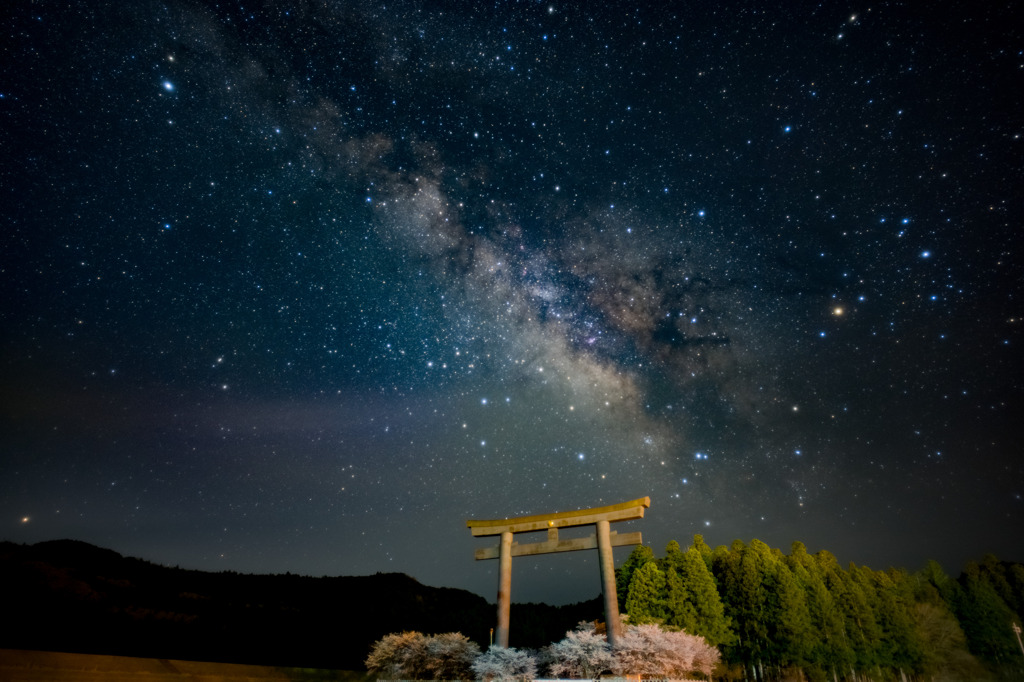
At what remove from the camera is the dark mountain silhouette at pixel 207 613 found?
56.0ft

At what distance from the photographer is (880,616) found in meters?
25.6

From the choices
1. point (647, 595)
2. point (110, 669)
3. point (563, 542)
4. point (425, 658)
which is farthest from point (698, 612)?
point (110, 669)

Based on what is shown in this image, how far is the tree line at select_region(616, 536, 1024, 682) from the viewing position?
22484 millimetres

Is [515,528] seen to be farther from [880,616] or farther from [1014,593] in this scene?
[1014,593]

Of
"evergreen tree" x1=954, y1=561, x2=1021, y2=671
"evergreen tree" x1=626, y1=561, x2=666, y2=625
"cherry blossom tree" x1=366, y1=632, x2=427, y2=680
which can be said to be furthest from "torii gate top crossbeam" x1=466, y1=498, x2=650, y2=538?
"evergreen tree" x1=954, y1=561, x2=1021, y2=671

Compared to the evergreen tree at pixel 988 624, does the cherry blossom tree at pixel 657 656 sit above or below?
below

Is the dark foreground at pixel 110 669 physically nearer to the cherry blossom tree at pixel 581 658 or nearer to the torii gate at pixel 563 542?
the torii gate at pixel 563 542

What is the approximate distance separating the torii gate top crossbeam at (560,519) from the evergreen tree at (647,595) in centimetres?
987

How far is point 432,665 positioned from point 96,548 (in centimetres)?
2319

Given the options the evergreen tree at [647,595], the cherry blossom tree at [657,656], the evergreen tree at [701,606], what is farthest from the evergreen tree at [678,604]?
the cherry blossom tree at [657,656]

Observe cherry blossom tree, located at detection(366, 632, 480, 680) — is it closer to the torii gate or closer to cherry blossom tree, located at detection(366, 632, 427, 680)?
cherry blossom tree, located at detection(366, 632, 427, 680)

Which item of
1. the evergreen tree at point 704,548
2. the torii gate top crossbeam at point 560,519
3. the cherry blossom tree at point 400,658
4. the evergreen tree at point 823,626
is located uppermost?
the evergreen tree at point 704,548

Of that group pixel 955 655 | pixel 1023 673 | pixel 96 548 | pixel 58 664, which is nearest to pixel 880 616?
pixel 955 655

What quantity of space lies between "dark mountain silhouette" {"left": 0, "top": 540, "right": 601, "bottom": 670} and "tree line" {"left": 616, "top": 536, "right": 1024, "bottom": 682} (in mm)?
12245
